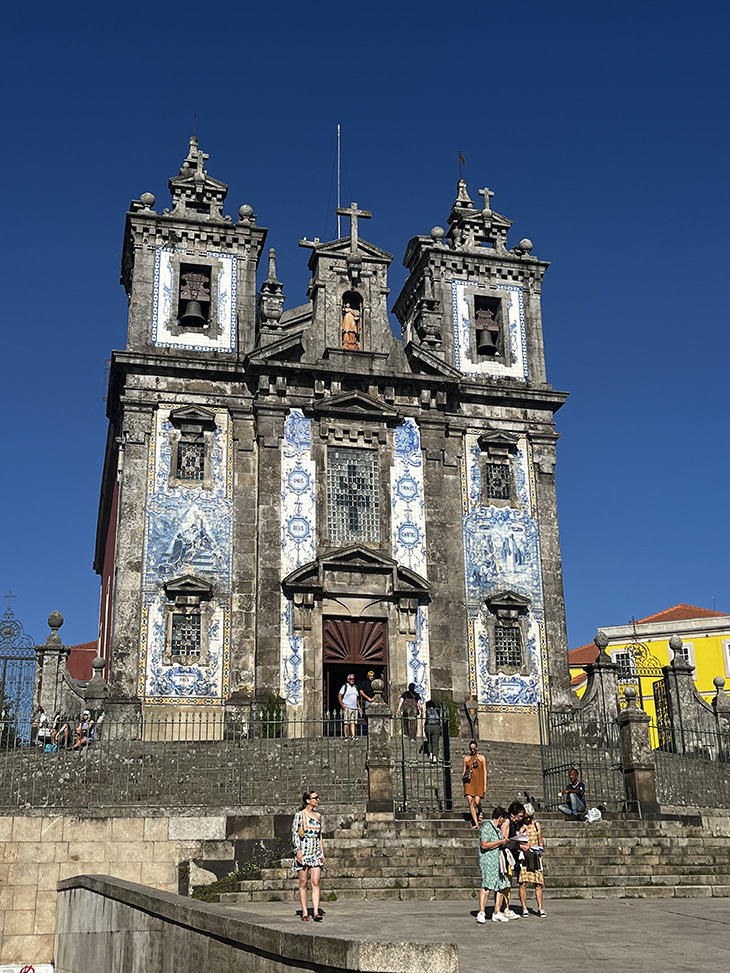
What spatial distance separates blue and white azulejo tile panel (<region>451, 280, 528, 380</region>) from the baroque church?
0.06 meters

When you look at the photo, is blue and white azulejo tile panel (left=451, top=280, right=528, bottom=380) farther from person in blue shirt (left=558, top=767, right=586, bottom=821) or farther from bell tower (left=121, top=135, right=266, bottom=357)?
person in blue shirt (left=558, top=767, right=586, bottom=821)

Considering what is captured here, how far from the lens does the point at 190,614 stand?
25.1 meters

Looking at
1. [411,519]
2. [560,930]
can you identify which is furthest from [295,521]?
[560,930]

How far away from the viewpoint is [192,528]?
2573 centimetres

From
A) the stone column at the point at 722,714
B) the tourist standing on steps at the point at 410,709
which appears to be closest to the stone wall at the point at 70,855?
the tourist standing on steps at the point at 410,709

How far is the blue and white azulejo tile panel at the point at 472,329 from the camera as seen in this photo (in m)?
29.6

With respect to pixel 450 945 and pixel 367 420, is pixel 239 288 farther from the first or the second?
pixel 450 945

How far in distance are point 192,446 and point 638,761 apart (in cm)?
1338

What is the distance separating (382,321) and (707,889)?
1763cm

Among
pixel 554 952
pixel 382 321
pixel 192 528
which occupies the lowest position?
pixel 554 952

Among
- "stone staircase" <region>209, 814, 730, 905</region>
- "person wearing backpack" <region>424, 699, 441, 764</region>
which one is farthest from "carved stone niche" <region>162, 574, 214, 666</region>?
"stone staircase" <region>209, 814, 730, 905</region>

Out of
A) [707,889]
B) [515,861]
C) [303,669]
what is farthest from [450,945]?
[303,669]

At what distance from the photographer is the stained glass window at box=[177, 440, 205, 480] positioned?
26344 millimetres

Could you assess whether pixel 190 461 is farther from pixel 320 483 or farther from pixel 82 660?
pixel 82 660
